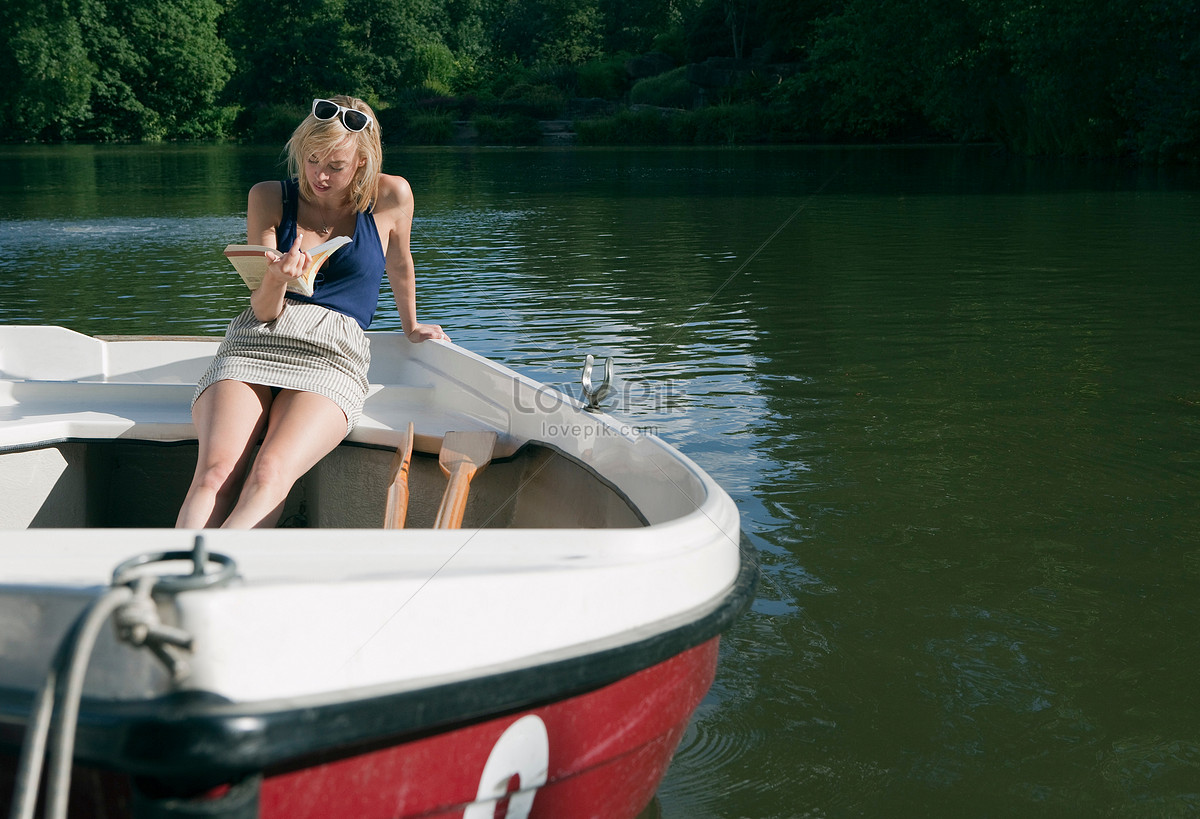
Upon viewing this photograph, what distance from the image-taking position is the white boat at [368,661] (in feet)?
4.95

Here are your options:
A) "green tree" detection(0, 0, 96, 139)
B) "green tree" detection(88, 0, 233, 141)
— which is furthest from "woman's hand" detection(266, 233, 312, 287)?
"green tree" detection(88, 0, 233, 141)

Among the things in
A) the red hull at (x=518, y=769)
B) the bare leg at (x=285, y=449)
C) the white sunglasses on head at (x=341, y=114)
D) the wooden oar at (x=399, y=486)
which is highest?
the white sunglasses on head at (x=341, y=114)

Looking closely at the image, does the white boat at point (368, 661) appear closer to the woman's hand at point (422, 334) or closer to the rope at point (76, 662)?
the rope at point (76, 662)

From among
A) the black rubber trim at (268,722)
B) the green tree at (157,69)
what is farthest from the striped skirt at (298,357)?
the green tree at (157,69)

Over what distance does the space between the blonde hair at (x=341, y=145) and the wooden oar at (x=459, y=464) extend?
0.75 metres

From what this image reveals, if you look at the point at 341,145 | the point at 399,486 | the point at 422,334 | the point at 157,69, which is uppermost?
the point at 157,69

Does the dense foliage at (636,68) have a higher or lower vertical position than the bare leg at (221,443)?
higher

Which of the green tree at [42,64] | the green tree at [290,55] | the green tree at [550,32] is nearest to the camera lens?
the green tree at [42,64]

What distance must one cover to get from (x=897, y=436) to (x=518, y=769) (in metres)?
4.10

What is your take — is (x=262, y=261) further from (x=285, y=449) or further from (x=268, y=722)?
(x=268, y=722)

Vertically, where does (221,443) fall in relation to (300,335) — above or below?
below

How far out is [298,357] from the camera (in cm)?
312

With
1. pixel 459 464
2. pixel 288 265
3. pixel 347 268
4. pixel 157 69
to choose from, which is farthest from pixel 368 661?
pixel 157 69

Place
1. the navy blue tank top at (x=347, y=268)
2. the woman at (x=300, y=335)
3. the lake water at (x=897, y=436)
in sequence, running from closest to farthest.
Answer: the woman at (x=300, y=335)
the lake water at (x=897, y=436)
the navy blue tank top at (x=347, y=268)
